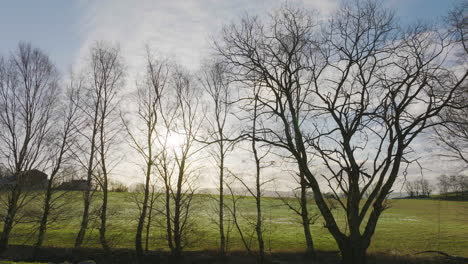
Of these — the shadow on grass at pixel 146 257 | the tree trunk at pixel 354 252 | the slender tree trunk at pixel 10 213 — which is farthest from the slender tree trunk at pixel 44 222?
the tree trunk at pixel 354 252

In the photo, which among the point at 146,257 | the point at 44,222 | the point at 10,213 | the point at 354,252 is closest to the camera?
the point at 354,252

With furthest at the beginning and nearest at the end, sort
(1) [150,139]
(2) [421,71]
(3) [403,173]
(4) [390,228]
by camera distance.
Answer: (4) [390,228] < (1) [150,139] < (3) [403,173] < (2) [421,71]

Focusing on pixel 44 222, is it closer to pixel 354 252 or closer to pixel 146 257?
pixel 146 257

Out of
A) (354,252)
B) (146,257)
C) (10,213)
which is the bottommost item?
(146,257)

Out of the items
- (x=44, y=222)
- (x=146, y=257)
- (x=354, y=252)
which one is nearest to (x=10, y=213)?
(x=44, y=222)

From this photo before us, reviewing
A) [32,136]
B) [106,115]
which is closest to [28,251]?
[32,136]

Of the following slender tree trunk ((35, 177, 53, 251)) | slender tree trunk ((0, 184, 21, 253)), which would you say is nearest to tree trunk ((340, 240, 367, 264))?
slender tree trunk ((35, 177, 53, 251))

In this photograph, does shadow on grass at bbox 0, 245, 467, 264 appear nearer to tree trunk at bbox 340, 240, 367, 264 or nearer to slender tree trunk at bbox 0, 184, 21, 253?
slender tree trunk at bbox 0, 184, 21, 253

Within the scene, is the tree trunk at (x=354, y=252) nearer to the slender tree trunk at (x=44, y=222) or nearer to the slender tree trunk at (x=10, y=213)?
the slender tree trunk at (x=44, y=222)

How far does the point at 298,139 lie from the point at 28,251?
2251 centimetres

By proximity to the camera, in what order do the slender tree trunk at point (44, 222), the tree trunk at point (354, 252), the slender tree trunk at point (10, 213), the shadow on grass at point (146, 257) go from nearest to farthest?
1. the tree trunk at point (354, 252)
2. the shadow on grass at point (146, 257)
3. the slender tree trunk at point (10, 213)
4. the slender tree trunk at point (44, 222)

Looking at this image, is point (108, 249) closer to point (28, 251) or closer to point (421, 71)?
point (28, 251)

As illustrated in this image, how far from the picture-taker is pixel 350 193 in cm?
960

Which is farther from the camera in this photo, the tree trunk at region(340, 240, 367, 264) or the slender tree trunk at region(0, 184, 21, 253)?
the slender tree trunk at region(0, 184, 21, 253)
